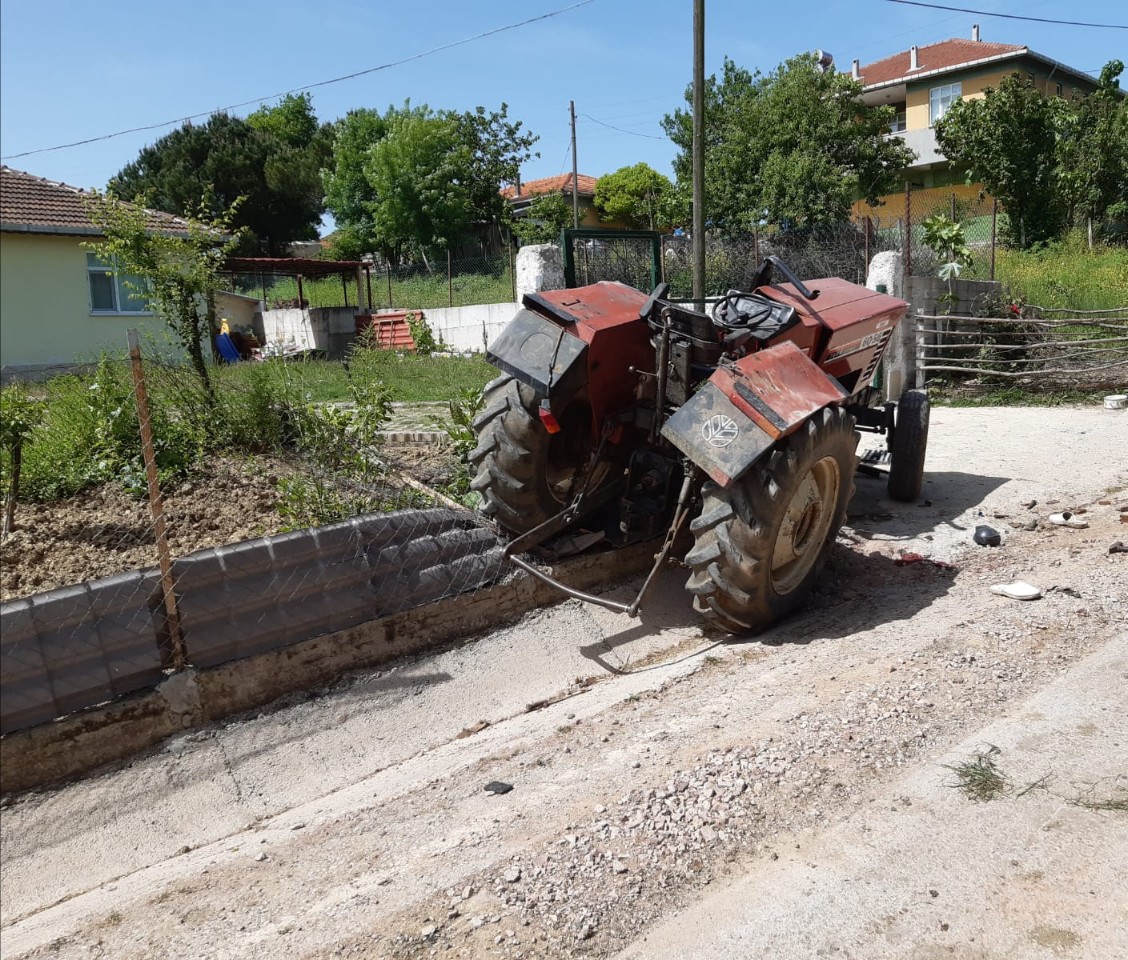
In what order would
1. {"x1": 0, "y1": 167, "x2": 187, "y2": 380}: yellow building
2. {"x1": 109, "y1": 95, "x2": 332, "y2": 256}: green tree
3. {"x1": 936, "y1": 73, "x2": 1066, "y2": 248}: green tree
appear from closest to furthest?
{"x1": 0, "y1": 167, "x2": 187, "y2": 380}: yellow building → {"x1": 936, "y1": 73, "x2": 1066, "y2": 248}: green tree → {"x1": 109, "y1": 95, "x2": 332, "y2": 256}: green tree

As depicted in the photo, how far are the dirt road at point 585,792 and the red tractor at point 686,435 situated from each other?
1.57 ft

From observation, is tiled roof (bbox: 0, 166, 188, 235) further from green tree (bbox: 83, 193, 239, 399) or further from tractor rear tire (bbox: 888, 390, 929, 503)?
tractor rear tire (bbox: 888, 390, 929, 503)

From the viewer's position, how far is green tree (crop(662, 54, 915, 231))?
983 inches

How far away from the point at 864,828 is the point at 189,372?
5233mm

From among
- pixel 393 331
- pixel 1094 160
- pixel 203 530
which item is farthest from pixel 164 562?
pixel 1094 160

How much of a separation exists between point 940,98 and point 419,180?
2196 centimetres

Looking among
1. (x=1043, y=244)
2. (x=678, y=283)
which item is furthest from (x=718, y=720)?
(x=1043, y=244)

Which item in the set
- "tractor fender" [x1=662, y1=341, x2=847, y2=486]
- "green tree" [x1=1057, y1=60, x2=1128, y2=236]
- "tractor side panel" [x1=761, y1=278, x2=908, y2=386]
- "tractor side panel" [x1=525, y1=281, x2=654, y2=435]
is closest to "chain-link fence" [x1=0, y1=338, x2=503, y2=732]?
"tractor side panel" [x1=525, y1=281, x2=654, y2=435]

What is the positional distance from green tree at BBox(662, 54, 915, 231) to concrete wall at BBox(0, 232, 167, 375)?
16.9 m

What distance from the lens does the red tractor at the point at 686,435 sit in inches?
171

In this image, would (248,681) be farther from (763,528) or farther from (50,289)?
(50,289)

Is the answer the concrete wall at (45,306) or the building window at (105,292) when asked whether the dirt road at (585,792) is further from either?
the building window at (105,292)

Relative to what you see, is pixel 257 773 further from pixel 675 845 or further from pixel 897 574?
pixel 897 574

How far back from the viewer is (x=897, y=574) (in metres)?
5.70
